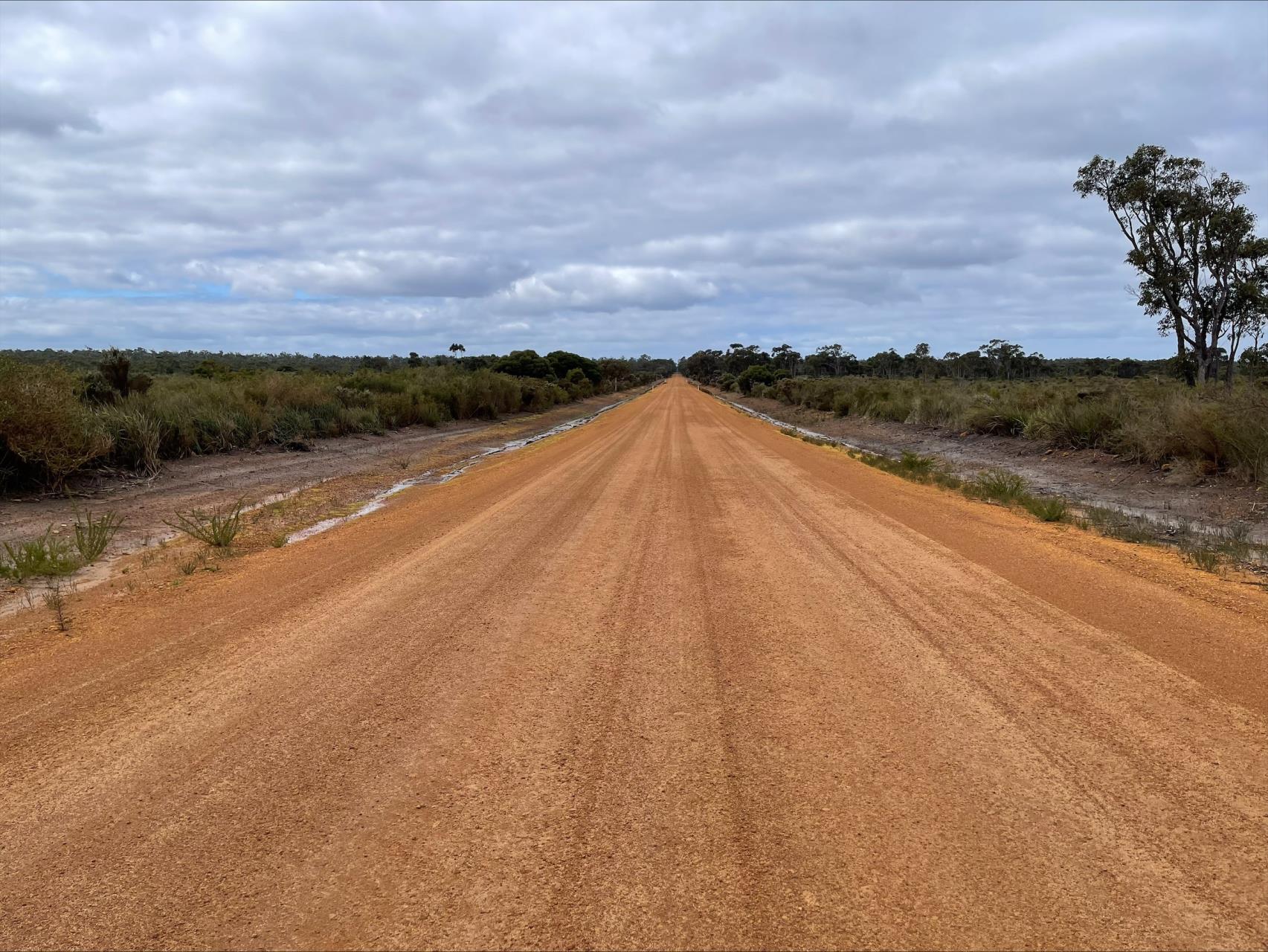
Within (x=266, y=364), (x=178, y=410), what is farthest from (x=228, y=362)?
(x=178, y=410)

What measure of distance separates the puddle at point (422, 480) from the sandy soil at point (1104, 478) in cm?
1172

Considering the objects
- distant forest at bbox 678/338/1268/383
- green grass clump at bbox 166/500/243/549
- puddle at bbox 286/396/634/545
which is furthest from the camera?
distant forest at bbox 678/338/1268/383

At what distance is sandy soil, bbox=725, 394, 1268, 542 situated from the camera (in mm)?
11258

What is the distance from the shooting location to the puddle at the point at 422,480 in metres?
10.6

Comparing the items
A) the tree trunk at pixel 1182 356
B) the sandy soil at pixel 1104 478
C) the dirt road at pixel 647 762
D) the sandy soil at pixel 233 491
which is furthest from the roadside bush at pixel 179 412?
the tree trunk at pixel 1182 356

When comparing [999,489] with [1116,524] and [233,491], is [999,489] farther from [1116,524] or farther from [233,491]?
[233,491]

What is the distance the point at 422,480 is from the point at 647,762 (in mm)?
13840

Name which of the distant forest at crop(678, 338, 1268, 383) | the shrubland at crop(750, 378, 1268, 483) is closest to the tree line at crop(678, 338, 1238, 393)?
the distant forest at crop(678, 338, 1268, 383)

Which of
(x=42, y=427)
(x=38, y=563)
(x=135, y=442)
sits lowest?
(x=38, y=563)

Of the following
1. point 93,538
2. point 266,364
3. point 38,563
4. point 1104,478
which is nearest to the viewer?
point 38,563

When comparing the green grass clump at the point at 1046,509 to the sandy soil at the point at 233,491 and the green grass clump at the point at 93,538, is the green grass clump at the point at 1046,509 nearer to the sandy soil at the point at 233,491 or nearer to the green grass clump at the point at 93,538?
the sandy soil at the point at 233,491

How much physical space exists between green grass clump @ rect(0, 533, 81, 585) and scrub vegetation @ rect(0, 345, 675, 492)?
4256 millimetres

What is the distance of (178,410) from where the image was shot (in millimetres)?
17719

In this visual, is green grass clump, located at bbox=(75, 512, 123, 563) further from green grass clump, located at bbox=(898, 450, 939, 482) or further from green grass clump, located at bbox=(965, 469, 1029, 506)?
green grass clump, located at bbox=(898, 450, 939, 482)
